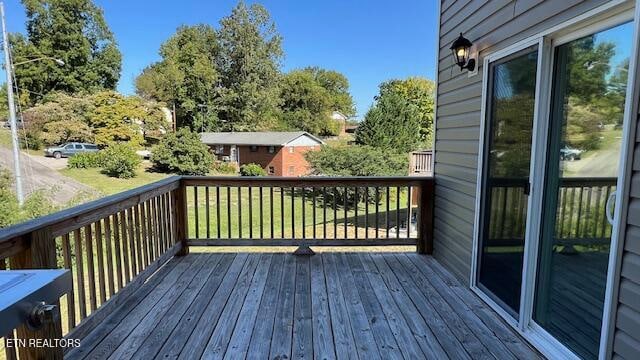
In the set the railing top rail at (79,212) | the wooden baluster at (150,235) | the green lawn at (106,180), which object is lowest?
the green lawn at (106,180)

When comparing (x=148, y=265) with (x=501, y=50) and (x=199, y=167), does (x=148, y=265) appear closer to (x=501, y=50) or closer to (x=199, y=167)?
(x=501, y=50)

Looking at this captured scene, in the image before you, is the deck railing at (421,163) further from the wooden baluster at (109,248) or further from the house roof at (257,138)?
the wooden baluster at (109,248)

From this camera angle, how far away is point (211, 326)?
2465 millimetres

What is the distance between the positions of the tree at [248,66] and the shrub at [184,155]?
773 cm

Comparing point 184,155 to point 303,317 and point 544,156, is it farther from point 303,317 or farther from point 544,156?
point 544,156

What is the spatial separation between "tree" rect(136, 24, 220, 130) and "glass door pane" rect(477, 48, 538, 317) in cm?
2613

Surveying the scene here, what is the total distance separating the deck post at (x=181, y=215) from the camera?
3973 mm

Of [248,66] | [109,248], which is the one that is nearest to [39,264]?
[109,248]

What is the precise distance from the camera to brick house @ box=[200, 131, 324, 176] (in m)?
20.8

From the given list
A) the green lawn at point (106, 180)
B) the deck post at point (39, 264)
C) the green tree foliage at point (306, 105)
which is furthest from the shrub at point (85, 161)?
the deck post at point (39, 264)

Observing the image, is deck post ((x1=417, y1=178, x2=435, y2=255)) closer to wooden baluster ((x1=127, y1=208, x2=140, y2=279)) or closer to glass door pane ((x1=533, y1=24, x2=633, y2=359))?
glass door pane ((x1=533, y1=24, x2=633, y2=359))

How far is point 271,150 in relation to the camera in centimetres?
2109

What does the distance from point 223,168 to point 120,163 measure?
501cm

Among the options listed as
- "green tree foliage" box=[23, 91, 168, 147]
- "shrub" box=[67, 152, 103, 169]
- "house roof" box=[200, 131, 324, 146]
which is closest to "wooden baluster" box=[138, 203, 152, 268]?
"house roof" box=[200, 131, 324, 146]
